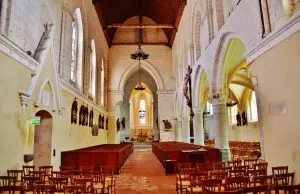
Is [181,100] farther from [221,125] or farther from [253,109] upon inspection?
[221,125]

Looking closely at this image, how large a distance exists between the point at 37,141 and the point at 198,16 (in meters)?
10.5

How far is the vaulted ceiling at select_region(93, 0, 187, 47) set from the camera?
60.0ft

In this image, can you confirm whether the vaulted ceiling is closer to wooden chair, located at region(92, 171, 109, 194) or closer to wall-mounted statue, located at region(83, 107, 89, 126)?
wall-mounted statue, located at region(83, 107, 89, 126)

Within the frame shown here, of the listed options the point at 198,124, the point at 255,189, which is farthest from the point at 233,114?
the point at 255,189

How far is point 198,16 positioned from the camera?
13.4 meters

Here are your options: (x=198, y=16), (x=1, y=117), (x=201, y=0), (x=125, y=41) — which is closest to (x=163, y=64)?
(x=125, y=41)

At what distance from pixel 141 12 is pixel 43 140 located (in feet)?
56.6

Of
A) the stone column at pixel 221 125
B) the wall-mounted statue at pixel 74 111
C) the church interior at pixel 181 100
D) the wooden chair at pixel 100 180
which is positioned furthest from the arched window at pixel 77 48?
the wooden chair at pixel 100 180

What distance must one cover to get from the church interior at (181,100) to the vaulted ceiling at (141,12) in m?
0.23

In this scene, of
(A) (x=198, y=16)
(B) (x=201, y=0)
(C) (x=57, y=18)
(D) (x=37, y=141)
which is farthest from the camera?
(A) (x=198, y=16)

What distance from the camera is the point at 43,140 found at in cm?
791

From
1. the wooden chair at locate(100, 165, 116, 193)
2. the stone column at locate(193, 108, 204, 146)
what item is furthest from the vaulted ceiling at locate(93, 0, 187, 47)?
the wooden chair at locate(100, 165, 116, 193)

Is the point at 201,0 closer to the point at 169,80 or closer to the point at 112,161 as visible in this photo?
the point at 112,161

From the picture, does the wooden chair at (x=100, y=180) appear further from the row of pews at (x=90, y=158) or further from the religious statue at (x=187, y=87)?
the religious statue at (x=187, y=87)
